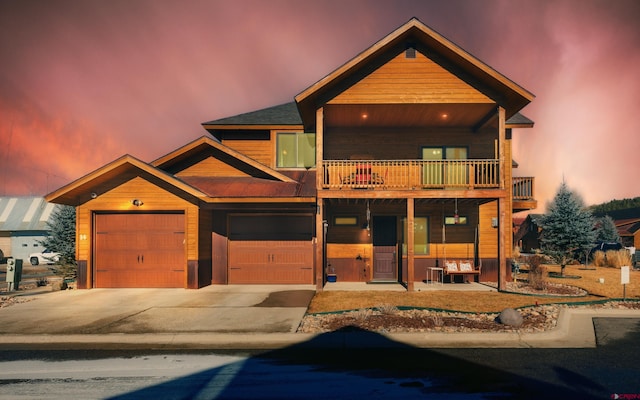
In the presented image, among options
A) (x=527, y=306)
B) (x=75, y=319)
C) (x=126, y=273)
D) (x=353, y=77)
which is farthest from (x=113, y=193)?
(x=527, y=306)

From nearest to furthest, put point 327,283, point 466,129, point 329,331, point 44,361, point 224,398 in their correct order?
1. point 224,398
2. point 44,361
3. point 329,331
4. point 327,283
5. point 466,129

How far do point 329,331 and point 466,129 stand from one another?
1231 cm

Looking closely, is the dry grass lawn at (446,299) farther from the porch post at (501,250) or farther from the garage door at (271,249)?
the garage door at (271,249)

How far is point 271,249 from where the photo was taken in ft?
51.3

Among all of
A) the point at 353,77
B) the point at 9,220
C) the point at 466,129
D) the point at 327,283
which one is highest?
the point at 353,77

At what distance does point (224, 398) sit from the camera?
5117mm

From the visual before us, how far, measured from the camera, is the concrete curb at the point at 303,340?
7.43 metres

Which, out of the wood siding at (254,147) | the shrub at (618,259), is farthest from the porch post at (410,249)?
the shrub at (618,259)

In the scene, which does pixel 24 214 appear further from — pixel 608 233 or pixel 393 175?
pixel 608 233

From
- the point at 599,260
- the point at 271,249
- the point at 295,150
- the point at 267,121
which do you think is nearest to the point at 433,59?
the point at 295,150

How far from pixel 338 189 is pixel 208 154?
257 inches

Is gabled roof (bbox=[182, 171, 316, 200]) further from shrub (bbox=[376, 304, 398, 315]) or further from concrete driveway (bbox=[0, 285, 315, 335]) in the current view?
shrub (bbox=[376, 304, 398, 315])

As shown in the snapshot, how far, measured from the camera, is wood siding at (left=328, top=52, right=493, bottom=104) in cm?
1387

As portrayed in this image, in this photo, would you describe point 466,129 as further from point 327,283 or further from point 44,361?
point 44,361
